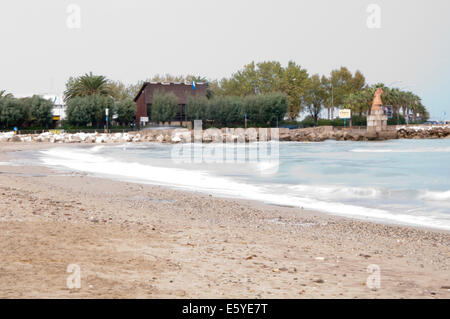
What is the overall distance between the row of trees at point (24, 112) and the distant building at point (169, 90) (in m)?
19.9

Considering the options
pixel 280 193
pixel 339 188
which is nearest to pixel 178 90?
pixel 339 188

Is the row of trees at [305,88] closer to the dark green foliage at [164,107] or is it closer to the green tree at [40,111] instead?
the dark green foliage at [164,107]

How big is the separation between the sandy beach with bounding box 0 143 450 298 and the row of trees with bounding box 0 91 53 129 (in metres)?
71.8

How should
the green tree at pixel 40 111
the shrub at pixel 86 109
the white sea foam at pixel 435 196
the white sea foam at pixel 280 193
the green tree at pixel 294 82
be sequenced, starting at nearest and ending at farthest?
the white sea foam at pixel 280 193, the white sea foam at pixel 435 196, the green tree at pixel 40 111, the shrub at pixel 86 109, the green tree at pixel 294 82

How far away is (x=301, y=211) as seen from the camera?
43.2ft

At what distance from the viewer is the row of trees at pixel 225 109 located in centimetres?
9629

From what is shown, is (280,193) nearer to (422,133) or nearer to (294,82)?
(422,133)

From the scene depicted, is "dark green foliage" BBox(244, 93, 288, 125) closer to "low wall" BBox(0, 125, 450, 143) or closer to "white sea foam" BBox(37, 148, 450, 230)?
"low wall" BBox(0, 125, 450, 143)

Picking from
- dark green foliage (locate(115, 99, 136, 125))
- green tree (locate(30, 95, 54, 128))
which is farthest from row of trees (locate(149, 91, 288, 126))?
green tree (locate(30, 95, 54, 128))

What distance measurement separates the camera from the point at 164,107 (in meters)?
95.8

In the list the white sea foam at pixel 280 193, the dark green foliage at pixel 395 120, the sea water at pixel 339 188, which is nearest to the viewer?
the white sea foam at pixel 280 193

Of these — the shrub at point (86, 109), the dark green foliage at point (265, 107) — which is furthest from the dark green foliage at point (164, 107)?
the dark green foliage at point (265, 107)
